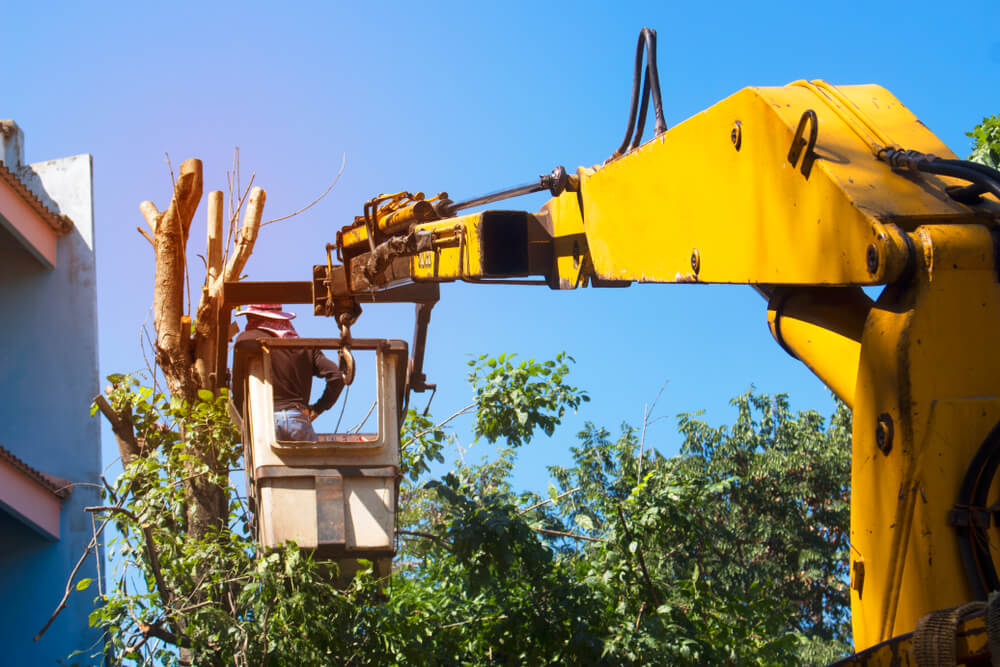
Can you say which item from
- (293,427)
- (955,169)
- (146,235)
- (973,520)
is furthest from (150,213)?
(973,520)

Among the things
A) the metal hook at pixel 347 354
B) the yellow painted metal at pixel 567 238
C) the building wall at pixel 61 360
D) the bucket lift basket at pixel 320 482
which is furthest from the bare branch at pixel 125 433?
the yellow painted metal at pixel 567 238

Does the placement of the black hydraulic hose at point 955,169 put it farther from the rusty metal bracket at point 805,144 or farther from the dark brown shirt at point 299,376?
the dark brown shirt at point 299,376

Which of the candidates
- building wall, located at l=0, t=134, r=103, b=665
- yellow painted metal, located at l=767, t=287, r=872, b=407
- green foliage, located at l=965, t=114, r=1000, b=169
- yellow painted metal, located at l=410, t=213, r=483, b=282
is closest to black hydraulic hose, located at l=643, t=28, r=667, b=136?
yellow painted metal, located at l=767, t=287, r=872, b=407

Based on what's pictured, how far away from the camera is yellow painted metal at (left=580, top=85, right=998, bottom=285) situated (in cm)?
248

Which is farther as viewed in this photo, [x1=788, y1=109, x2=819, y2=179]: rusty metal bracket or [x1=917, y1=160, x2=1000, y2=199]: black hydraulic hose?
[x1=788, y1=109, x2=819, y2=179]: rusty metal bracket

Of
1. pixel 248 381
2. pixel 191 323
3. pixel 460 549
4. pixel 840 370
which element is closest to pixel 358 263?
pixel 248 381

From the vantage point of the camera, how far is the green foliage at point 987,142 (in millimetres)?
8641

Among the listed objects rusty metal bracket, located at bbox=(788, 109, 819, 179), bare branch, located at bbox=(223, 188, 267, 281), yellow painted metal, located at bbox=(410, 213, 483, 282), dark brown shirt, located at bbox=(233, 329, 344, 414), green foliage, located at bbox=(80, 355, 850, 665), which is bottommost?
green foliage, located at bbox=(80, 355, 850, 665)

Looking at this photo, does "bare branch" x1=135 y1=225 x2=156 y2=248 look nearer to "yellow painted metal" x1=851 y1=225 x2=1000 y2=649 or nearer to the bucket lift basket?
the bucket lift basket

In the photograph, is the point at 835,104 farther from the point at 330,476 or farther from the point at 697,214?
the point at 330,476

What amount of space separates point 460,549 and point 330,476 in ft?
5.42

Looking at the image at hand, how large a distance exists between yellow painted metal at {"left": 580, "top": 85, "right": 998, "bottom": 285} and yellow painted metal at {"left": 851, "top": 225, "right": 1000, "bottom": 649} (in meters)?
0.09

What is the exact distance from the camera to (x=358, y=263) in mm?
6797

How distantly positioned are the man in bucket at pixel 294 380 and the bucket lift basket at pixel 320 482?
0.17 meters
